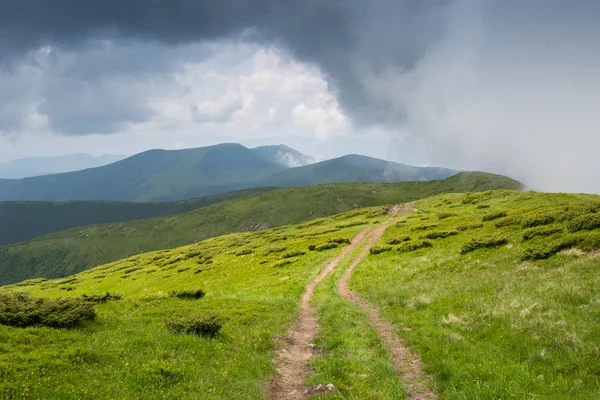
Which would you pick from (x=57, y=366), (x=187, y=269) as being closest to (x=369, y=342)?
(x=57, y=366)

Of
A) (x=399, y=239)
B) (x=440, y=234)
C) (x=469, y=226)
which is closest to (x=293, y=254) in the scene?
(x=399, y=239)

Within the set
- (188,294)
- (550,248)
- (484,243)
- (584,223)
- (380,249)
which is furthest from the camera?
Result: (380,249)

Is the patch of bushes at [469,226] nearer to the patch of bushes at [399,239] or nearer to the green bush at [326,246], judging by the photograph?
the patch of bushes at [399,239]

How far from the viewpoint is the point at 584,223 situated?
24703mm

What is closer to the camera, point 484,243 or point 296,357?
point 296,357

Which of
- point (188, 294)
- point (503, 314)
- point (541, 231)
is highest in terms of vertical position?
point (541, 231)

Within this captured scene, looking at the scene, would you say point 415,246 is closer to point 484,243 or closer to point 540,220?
point 484,243

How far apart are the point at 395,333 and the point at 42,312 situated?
53.1 ft

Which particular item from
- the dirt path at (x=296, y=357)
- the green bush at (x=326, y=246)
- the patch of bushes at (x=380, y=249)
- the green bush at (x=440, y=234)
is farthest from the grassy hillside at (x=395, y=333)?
the green bush at (x=326, y=246)

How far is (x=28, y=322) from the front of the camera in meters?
14.2

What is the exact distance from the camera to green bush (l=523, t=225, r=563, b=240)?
26.4 meters

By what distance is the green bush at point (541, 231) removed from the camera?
2641 cm

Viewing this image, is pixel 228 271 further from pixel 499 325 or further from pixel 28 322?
pixel 499 325

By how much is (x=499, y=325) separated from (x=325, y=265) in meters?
24.8
